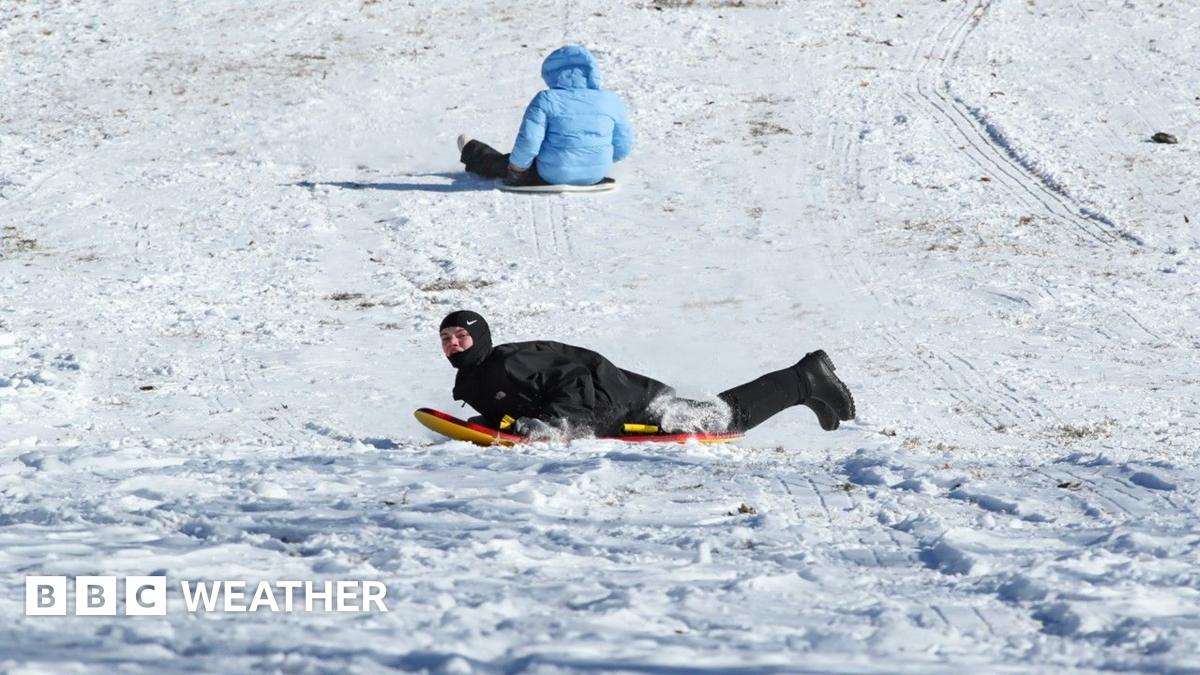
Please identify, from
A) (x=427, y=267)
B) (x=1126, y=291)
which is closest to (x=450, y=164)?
(x=427, y=267)

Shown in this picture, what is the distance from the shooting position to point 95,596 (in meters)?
3.77

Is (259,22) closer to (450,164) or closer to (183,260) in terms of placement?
(450,164)

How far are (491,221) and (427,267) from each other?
3.32 ft

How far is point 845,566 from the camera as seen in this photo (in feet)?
13.7

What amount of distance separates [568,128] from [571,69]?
480 millimetres

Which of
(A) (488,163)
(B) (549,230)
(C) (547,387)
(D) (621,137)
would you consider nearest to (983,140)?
(D) (621,137)

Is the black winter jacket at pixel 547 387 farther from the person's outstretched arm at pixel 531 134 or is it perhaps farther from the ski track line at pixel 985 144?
the person's outstretched arm at pixel 531 134

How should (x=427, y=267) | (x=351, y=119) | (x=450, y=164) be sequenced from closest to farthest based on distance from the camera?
1. (x=427, y=267)
2. (x=450, y=164)
3. (x=351, y=119)

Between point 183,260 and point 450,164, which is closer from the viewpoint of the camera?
point 183,260

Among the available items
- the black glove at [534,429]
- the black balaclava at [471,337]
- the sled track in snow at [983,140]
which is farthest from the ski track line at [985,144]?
the black balaclava at [471,337]

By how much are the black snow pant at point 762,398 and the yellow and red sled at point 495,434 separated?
14 centimetres

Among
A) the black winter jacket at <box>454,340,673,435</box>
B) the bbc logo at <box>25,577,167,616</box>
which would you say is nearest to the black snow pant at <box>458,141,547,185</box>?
the black winter jacket at <box>454,340,673,435</box>

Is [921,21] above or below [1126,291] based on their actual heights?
above

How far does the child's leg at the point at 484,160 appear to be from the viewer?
11164 millimetres
